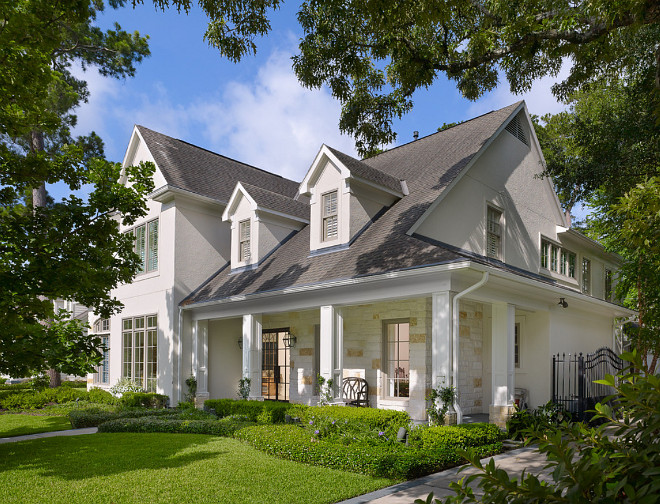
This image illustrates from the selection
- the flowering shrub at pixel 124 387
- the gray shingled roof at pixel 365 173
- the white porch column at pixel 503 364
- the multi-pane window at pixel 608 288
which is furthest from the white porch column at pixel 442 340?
the multi-pane window at pixel 608 288

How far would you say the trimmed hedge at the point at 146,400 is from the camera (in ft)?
57.6

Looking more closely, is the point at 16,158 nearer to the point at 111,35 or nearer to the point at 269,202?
the point at 269,202

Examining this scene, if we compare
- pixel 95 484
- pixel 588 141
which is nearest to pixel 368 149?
pixel 588 141

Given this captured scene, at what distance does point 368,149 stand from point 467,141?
13.7ft

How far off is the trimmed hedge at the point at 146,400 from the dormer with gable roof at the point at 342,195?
7767 mm

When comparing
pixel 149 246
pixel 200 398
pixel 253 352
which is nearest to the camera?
pixel 253 352

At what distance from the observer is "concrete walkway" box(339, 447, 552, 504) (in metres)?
6.84

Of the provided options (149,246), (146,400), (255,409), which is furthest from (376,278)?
(149,246)

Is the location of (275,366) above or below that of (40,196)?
below

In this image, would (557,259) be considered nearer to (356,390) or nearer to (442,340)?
(356,390)

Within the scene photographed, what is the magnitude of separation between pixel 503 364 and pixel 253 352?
24.3ft

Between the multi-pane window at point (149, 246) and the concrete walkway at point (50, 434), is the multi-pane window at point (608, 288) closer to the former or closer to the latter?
the multi-pane window at point (149, 246)

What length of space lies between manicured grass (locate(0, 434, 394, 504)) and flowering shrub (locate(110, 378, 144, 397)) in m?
8.71

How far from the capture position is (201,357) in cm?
1786
